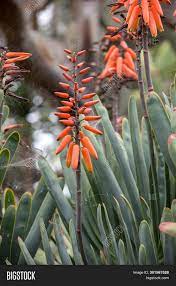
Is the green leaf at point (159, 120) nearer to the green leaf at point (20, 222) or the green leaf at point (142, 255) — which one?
the green leaf at point (142, 255)

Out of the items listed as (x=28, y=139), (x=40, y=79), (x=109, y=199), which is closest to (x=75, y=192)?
(x=109, y=199)

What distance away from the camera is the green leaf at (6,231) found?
1.33 meters

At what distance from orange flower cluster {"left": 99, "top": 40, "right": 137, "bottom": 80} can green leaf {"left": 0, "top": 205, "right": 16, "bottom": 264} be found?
18.9 inches

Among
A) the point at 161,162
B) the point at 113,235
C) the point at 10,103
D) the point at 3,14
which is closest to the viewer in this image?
the point at 113,235

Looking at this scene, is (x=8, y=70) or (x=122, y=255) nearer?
(x=122, y=255)

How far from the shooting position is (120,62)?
1.61m

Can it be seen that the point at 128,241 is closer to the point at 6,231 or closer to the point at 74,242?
the point at 74,242

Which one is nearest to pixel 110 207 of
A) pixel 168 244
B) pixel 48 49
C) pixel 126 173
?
pixel 126 173

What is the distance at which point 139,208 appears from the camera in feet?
4.35

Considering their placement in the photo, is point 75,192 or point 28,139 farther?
point 28,139

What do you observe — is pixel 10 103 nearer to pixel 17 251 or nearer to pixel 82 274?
pixel 17 251

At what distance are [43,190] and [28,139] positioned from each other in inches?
9.5

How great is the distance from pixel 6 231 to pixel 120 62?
1.73ft

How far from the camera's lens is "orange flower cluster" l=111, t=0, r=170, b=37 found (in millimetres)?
1277
